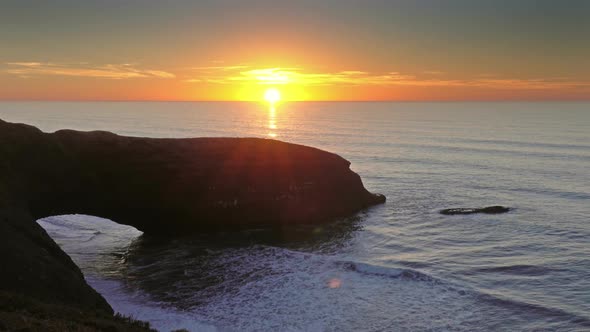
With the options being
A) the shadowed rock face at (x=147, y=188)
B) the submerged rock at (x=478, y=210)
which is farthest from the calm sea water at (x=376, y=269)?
the shadowed rock face at (x=147, y=188)

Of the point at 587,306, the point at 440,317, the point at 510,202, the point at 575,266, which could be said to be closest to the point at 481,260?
the point at 575,266

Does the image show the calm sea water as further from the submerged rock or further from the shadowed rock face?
the shadowed rock face

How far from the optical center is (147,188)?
1362 inches

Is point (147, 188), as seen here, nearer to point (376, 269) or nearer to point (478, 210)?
point (376, 269)

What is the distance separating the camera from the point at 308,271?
27.4 meters

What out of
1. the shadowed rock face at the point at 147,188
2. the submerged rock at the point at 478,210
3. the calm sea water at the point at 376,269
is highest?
the shadowed rock face at the point at 147,188

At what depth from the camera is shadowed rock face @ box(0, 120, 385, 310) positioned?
66.7 ft

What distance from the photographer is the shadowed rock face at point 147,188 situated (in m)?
20.3

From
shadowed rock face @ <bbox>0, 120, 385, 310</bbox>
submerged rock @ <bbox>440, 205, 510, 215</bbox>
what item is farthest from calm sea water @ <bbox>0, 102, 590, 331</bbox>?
shadowed rock face @ <bbox>0, 120, 385, 310</bbox>

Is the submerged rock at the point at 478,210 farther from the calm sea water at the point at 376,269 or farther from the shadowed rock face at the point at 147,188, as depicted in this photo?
the shadowed rock face at the point at 147,188

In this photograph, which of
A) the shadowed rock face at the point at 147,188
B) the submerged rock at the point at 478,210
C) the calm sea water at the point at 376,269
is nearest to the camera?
the shadowed rock face at the point at 147,188

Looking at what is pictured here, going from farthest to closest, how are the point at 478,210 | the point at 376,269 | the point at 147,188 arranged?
the point at 478,210
the point at 147,188
the point at 376,269

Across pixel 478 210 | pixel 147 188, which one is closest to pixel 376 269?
pixel 147 188

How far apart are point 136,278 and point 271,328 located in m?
10.0
